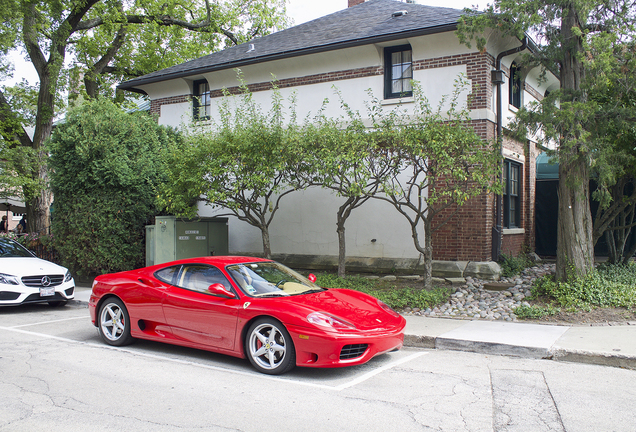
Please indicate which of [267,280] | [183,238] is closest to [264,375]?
[267,280]

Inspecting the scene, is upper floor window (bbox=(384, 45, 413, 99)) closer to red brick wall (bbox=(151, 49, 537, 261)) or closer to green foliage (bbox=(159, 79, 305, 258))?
red brick wall (bbox=(151, 49, 537, 261))

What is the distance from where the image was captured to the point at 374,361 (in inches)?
242

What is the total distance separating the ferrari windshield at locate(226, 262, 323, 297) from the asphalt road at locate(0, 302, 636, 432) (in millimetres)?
939

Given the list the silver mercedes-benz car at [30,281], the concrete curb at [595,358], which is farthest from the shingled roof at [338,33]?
the concrete curb at [595,358]

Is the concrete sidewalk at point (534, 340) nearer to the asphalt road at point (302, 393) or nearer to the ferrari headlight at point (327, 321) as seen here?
the asphalt road at point (302, 393)

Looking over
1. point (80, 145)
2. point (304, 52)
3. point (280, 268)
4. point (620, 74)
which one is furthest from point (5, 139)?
point (620, 74)

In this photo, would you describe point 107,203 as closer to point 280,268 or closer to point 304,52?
point 304,52

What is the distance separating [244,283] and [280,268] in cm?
99

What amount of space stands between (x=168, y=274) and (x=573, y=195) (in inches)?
299

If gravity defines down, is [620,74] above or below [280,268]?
above

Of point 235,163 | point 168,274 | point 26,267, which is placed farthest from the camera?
point 235,163

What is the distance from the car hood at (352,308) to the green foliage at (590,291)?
434 centimetres

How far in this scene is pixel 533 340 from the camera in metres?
6.84

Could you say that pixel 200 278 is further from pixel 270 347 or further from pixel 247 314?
pixel 270 347
